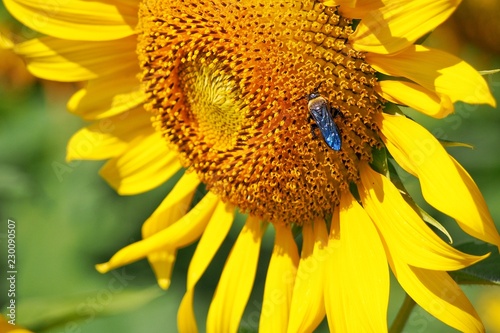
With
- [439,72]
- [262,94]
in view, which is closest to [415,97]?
[439,72]

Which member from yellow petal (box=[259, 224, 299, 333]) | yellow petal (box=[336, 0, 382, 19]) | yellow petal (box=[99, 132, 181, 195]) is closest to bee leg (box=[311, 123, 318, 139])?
yellow petal (box=[336, 0, 382, 19])

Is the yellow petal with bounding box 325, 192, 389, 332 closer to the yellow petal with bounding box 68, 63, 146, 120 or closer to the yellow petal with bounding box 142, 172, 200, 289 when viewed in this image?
the yellow petal with bounding box 142, 172, 200, 289

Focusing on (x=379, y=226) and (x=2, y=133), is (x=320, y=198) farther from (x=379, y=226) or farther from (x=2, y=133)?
(x=2, y=133)

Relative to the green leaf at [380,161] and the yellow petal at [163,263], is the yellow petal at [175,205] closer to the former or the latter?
the yellow petal at [163,263]

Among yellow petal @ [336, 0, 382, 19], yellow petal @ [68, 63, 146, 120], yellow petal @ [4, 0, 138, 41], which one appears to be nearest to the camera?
yellow petal @ [336, 0, 382, 19]

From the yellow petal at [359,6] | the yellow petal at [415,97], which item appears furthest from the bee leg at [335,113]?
the yellow petal at [359,6]

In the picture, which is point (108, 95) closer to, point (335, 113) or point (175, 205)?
point (175, 205)
